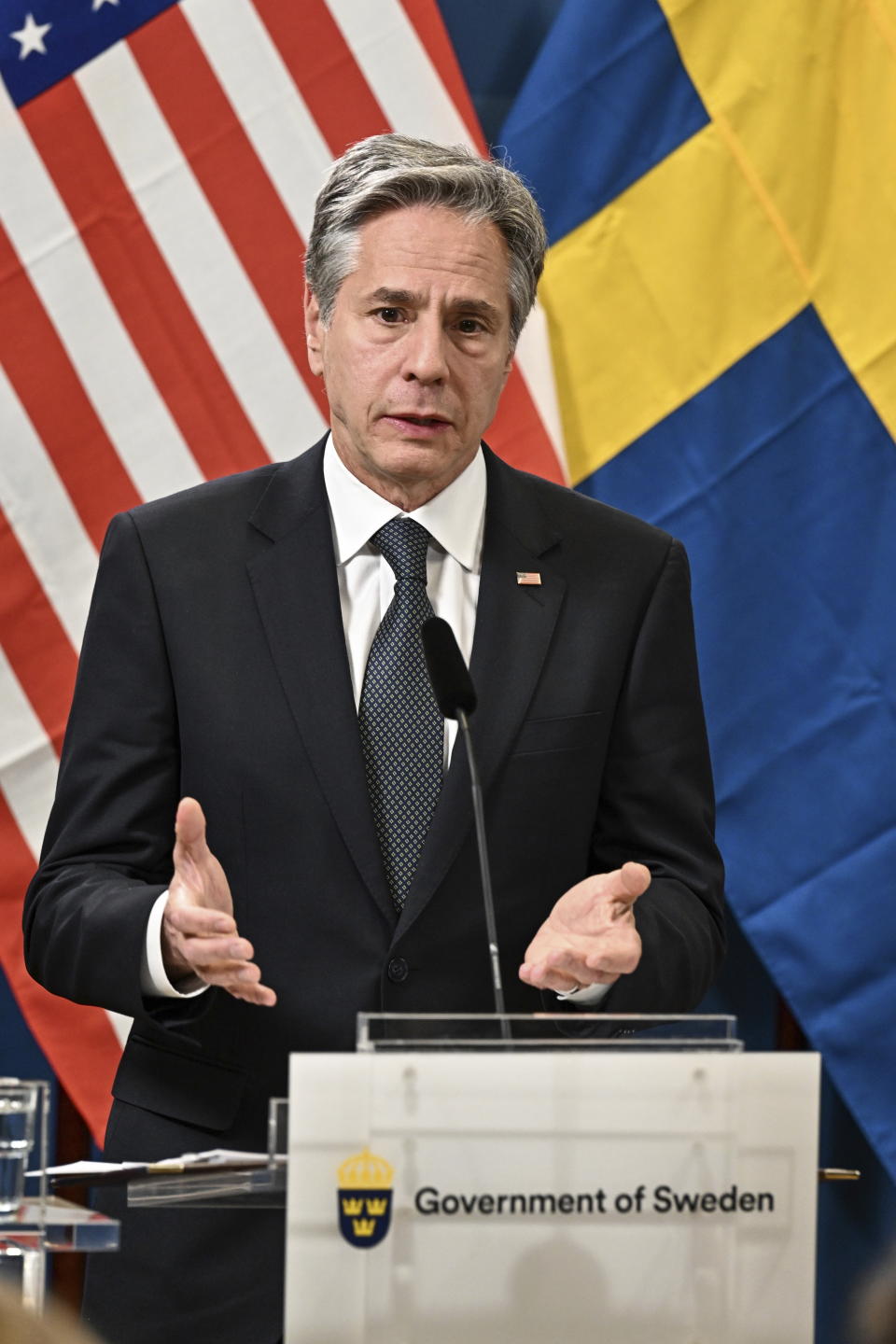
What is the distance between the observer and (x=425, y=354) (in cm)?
211

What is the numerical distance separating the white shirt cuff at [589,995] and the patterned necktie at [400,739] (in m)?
0.26

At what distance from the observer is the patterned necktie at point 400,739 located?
1.98 meters

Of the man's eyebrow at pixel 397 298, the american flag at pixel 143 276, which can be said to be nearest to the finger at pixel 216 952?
the man's eyebrow at pixel 397 298

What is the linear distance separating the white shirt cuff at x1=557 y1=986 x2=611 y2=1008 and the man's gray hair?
0.95 meters

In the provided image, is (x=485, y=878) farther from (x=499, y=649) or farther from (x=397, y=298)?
(x=397, y=298)

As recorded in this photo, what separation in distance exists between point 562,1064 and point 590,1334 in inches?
7.5

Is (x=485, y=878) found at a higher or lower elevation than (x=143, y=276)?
lower

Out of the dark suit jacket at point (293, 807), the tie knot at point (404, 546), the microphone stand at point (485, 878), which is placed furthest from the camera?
the tie knot at point (404, 546)

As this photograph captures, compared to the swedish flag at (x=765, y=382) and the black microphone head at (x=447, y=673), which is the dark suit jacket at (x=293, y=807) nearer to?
the black microphone head at (x=447, y=673)

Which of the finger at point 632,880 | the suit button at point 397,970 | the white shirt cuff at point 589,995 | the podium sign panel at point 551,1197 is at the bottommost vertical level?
the podium sign panel at point 551,1197

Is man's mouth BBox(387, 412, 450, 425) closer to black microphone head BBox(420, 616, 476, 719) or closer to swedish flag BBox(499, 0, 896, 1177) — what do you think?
black microphone head BBox(420, 616, 476, 719)

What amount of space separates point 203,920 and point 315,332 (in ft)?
3.56

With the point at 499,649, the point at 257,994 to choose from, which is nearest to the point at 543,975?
the point at 257,994

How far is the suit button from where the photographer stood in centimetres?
192
